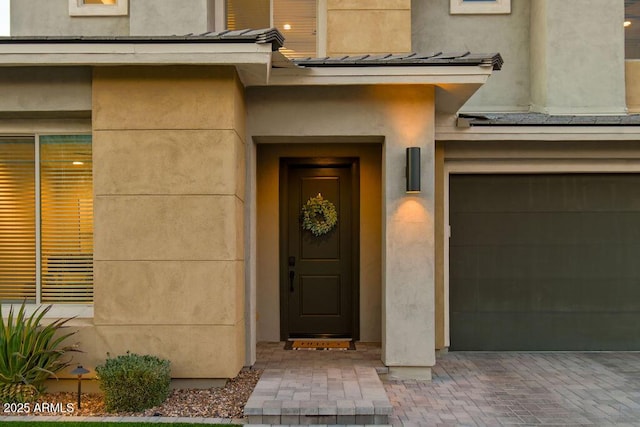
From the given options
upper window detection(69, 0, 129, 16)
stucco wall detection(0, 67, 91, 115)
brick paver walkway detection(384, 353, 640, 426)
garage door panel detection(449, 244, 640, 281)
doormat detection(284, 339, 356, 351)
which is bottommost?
brick paver walkway detection(384, 353, 640, 426)

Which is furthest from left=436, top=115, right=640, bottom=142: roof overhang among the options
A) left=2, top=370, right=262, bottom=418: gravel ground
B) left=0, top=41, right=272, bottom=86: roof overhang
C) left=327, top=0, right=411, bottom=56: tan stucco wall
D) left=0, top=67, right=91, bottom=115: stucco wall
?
left=0, top=67, right=91, bottom=115: stucco wall

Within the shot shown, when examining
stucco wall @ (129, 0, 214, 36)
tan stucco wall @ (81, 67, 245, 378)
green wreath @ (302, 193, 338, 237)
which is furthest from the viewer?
green wreath @ (302, 193, 338, 237)

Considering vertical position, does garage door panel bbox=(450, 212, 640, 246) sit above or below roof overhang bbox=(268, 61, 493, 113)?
below

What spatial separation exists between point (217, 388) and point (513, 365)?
3.90 metres

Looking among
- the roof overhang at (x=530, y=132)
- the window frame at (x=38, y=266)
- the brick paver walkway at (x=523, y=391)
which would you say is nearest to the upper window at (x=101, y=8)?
the window frame at (x=38, y=266)

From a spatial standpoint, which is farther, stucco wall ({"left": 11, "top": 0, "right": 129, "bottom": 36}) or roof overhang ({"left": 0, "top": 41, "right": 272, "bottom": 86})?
stucco wall ({"left": 11, "top": 0, "right": 129, "bottom": 36})

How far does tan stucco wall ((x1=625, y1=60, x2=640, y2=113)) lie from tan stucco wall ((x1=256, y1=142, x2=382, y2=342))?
4.08m

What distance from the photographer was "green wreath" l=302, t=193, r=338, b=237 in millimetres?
8430

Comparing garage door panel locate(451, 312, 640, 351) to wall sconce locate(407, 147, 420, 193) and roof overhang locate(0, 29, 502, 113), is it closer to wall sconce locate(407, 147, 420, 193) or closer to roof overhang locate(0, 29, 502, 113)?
wall sconce locate(407, 147, 420, 193)

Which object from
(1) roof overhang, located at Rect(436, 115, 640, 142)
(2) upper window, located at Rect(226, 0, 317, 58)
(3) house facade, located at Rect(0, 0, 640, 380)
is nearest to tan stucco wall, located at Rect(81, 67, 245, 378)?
(3) house facade, located at Rect(0, 0, 640, 380)

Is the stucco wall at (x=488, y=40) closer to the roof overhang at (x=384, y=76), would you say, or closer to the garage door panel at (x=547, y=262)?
the garage door panel at (x=547, y=262)

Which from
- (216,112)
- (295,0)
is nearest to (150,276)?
(216,112)

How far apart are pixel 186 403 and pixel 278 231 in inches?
129

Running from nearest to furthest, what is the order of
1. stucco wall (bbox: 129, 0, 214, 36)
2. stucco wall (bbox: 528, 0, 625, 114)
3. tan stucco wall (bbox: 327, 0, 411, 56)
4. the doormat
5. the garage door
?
stucco wall (bbox: 129, 0, 214, 36) → tan stucco wall (bbox: 327, 0, 411, 56) → the doormat → the garage door → stucco wall (bbox: 528, 0, 625, 114)
